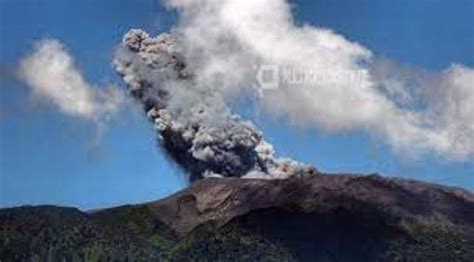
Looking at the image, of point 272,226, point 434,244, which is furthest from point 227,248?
point 434,244

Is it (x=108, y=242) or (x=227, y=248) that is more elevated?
(x=108, y=242)

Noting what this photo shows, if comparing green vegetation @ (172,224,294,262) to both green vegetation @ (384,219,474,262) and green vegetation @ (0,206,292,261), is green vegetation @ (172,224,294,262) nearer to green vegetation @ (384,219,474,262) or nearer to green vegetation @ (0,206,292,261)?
green vegetation @ (0,206,292,261)

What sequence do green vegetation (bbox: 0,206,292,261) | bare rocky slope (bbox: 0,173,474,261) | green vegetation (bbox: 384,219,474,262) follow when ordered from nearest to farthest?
green vegetation (bbox: 0,206,292,261), bare rocky slope (bbox: 0,173,474,261), green vegetation (bbox: 384,219,474,262)

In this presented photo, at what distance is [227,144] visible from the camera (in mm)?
132750

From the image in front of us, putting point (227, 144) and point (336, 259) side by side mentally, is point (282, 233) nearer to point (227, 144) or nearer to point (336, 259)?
point (336, 259)

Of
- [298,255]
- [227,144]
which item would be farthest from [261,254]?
[227,144]

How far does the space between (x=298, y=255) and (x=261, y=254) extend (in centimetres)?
617

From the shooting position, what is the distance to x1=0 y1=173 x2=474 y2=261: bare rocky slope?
16275cm

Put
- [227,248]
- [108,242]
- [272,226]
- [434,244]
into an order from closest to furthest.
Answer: [227,248]
[434,244]
[108,242]
[272,226]

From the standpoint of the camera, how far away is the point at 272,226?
17375cm

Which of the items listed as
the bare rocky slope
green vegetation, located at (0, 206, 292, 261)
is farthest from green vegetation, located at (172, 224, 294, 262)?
the bare rocky slope

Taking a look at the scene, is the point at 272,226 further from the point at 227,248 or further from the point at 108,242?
the point at 108,242

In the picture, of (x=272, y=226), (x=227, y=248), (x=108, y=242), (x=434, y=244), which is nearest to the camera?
(x=227, y=248)

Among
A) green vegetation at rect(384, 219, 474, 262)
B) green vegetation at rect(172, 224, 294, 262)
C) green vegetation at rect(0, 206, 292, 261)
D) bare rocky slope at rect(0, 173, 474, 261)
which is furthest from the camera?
green vegetation at rect(384, 219, 474, 262)
